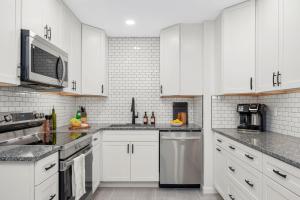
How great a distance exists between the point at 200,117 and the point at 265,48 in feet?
4.69

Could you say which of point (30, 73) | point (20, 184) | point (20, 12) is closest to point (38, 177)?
point (20, 184)

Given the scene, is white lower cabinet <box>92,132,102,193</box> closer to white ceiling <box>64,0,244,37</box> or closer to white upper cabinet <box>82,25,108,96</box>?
white upper cabinet <box>82,25,108,96</box>

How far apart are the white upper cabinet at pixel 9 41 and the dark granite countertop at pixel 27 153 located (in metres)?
0.50

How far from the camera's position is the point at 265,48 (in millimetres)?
2486

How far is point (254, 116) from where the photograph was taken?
2.95 meters

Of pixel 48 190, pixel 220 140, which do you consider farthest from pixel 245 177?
pixel 48 190

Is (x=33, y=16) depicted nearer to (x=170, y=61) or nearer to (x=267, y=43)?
(x=170, y=61)

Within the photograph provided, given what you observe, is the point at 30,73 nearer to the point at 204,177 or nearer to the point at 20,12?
the point at 20,12

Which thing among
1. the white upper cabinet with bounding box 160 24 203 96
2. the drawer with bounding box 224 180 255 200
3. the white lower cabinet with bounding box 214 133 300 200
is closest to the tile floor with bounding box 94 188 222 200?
the white lower cabinet with bounding box 214 133 300 200

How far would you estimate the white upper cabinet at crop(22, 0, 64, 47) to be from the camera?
1977 mm

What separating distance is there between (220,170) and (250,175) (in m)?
1.01

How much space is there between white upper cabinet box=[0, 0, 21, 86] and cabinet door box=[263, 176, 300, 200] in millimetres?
2044

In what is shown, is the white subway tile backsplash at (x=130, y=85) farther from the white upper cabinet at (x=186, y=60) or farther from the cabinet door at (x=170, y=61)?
the white upper cabinet at (x=186, y=60)

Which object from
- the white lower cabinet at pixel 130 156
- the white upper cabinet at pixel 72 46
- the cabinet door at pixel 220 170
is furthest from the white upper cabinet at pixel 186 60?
the white upper cabinet at pixel 72 46
